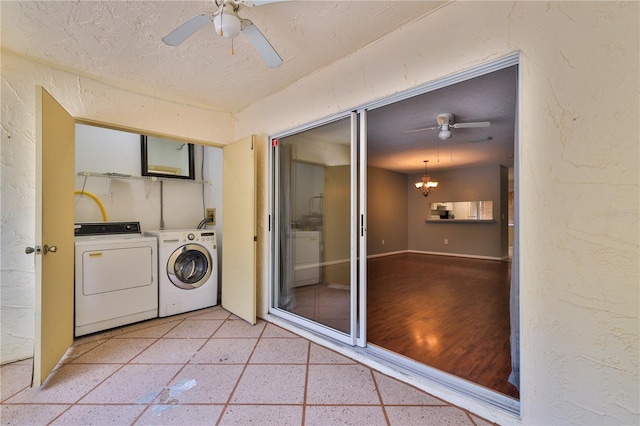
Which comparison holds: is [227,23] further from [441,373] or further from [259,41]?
[441,373]

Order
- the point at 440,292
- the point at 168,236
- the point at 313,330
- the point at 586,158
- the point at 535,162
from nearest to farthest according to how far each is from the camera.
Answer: the point at 586,158 < the point at 535,162 < the point at 313,330 < the point at 168,236 < the point at 440,292

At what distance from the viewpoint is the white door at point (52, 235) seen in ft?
5.91

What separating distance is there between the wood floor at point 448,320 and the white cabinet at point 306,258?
776mm

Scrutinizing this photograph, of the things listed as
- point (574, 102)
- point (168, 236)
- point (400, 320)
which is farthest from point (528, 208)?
point (168, 236)

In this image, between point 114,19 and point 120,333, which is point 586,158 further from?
point 120,333

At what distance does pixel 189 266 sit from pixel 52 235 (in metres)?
1.47

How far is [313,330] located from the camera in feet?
8.48

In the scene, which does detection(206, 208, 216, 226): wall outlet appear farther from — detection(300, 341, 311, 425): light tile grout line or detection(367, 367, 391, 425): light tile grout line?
detection(367, 367, 391, 425): light tile grout line

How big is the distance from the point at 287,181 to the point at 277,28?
1.43 meters

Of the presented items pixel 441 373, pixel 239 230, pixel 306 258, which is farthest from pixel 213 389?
pixel 239 230

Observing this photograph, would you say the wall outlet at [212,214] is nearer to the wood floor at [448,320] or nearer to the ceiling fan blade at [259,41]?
the wood floor at [448,320]

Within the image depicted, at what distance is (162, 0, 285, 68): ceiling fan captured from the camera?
1.43 meters

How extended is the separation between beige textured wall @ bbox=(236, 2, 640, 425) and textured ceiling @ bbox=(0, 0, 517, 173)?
72 cm

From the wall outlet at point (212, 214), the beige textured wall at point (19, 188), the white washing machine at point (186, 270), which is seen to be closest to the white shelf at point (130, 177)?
the wall outlet at point (212, 214)
